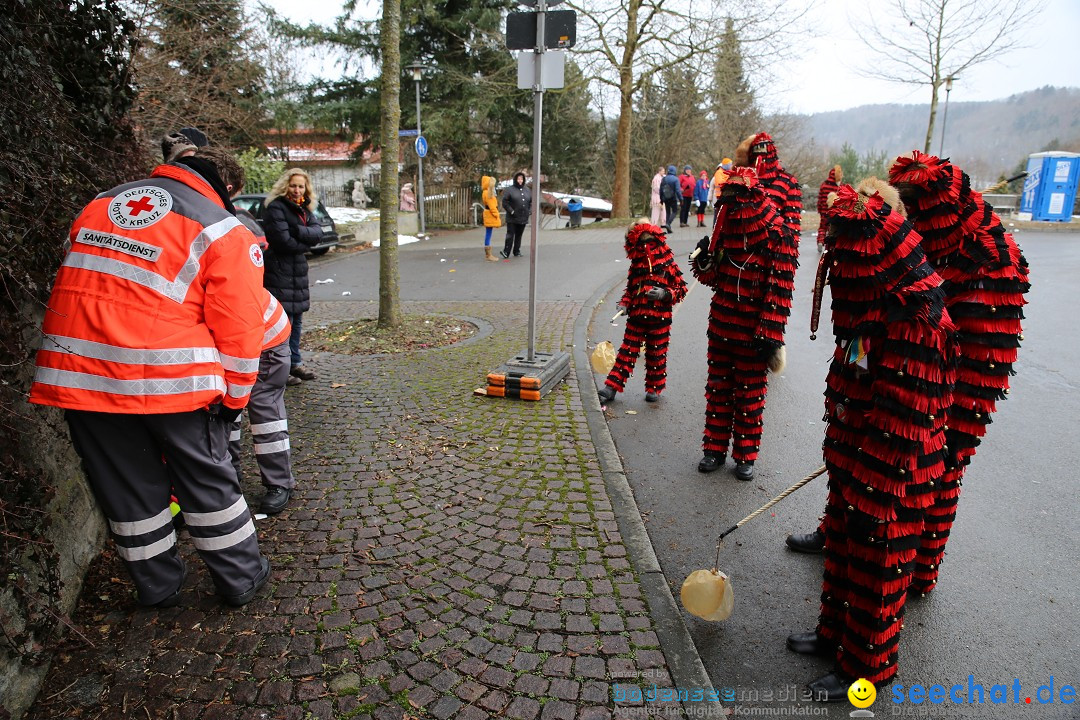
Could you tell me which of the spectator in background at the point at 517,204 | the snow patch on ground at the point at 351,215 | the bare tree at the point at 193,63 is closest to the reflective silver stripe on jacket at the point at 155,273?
the bare tree at the point at 193,63

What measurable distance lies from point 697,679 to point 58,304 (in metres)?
2.96

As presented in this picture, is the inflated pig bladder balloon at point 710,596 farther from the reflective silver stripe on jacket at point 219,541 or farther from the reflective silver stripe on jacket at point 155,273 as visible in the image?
the reflective silver stripe on jacket at point 155,273

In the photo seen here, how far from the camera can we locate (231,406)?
2.97m

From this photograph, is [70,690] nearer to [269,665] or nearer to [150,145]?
[269,665]

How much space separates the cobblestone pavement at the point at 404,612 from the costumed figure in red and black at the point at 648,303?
1.31 meters

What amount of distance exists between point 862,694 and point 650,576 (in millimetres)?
1054

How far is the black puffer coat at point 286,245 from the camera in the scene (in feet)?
18.4

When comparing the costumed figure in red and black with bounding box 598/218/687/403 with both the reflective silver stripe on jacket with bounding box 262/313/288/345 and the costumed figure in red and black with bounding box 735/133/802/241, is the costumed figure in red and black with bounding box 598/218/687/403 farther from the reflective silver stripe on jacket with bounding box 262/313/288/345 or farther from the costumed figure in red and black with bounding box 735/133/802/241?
the reflective silver stripe on jacket with bounding box 262/313/288/345

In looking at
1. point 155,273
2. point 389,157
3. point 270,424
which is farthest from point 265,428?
point 389,157

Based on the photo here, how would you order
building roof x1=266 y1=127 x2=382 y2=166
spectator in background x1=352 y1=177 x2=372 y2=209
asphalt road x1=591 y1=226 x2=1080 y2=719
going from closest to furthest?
1. asphalt road x1=591 y1=226 x2=1080 y2=719
2. building roof x1=266 y1=127 x2=382 y2=166
3. spectator in background x1=352 y1=177 x2=372 y2=209

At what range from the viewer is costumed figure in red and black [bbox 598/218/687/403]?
566cm

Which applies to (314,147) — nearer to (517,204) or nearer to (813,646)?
(517,204)

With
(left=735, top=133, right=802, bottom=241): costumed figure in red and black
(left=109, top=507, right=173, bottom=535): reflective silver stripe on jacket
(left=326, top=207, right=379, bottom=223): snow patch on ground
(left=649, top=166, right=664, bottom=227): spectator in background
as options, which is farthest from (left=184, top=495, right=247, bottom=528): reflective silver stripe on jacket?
(left=326, top=207, right=379, bottom=223): snow patch on ground

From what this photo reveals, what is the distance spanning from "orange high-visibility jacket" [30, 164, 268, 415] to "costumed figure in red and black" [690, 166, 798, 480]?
292 centimetres
